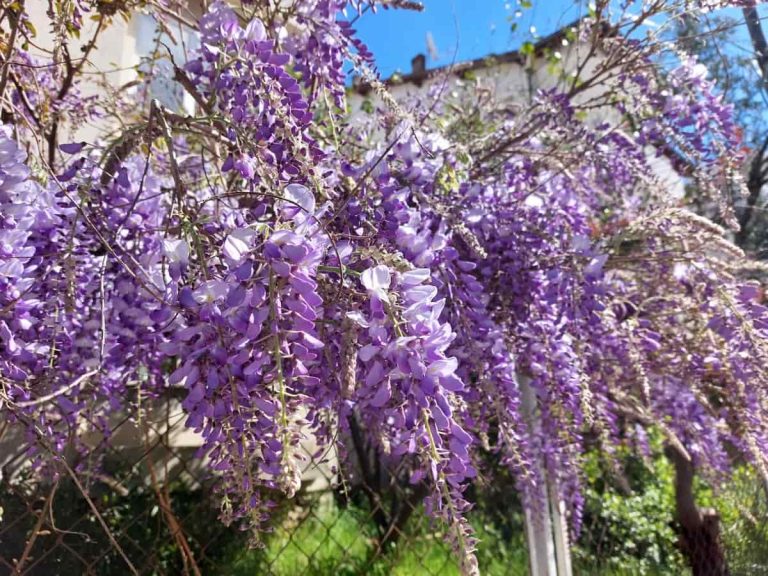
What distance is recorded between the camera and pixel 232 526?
9.75 ft

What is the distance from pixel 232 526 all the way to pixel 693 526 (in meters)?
2.61

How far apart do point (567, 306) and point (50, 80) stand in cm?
189

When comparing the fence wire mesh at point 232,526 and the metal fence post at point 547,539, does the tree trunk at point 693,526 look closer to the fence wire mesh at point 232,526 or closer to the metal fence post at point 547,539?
the fence wire mesh at point 232,526

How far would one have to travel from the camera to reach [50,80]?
87.1 inches

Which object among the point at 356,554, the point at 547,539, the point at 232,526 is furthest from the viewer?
the point at 356,554

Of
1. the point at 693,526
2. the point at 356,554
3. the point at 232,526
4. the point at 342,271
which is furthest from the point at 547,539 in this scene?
the point at 693,526

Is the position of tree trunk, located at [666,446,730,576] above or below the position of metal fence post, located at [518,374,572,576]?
below

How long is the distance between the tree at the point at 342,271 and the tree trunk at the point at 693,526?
3.17 ft

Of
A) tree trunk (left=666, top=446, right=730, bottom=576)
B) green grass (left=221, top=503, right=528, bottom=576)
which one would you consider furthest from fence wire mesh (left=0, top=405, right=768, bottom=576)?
tree trunk (left=666, top=446, right=730, bottom=576)

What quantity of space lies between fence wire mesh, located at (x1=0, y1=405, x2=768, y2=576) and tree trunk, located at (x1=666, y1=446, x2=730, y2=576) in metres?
0.24

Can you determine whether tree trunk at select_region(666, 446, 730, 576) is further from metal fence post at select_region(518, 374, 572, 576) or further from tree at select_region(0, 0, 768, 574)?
metal fence post at select_region(518, 374, 572, 576)

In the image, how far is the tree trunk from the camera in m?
3.09

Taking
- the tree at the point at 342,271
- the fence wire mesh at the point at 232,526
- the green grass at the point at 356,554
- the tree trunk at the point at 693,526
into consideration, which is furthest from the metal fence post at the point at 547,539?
the tree trunk at the point at 693,526

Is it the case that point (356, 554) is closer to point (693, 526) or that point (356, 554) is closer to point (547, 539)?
point (547, 539)
